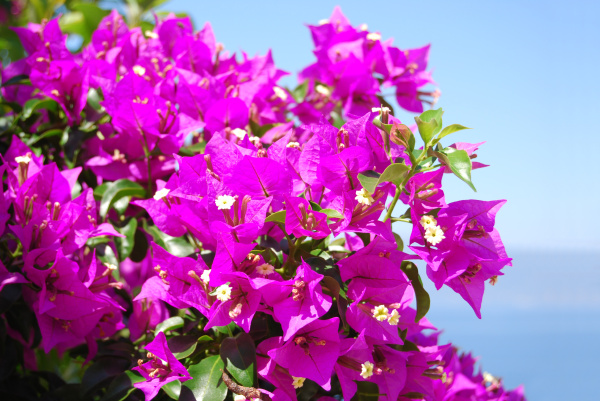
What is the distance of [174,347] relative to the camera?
73 cm

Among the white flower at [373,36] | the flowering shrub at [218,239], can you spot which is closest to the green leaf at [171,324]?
the flowering shrub at [218,239]

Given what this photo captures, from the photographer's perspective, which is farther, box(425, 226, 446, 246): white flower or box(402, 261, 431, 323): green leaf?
box(402, 261, 431, 323): green leaf

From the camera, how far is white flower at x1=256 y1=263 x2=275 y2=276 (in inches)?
26.0

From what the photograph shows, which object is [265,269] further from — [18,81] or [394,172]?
[18,81]

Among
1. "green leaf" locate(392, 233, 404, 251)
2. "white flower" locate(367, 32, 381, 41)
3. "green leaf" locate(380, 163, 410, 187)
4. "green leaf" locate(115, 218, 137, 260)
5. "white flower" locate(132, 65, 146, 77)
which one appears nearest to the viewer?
"green leaf" locate(380, 163, 410, 187)

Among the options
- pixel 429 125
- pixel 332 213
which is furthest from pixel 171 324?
pixel 429 125

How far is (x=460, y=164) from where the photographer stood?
2.03ft

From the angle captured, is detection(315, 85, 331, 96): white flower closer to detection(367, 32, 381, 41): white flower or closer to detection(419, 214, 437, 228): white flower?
detection(367, 32, 381, 41): white flower

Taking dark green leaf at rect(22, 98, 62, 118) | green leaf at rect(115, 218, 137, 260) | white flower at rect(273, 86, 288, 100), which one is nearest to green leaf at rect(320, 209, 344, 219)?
green leaf at rect(115, 218, 137, 260)

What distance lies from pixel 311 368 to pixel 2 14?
8.20 ft

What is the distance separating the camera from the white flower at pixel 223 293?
24.5 inches

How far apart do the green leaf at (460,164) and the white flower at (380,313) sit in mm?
177

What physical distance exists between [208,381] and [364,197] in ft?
0.99

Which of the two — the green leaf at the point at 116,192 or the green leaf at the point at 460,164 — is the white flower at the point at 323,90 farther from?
the green leaf at the point at 460,164
